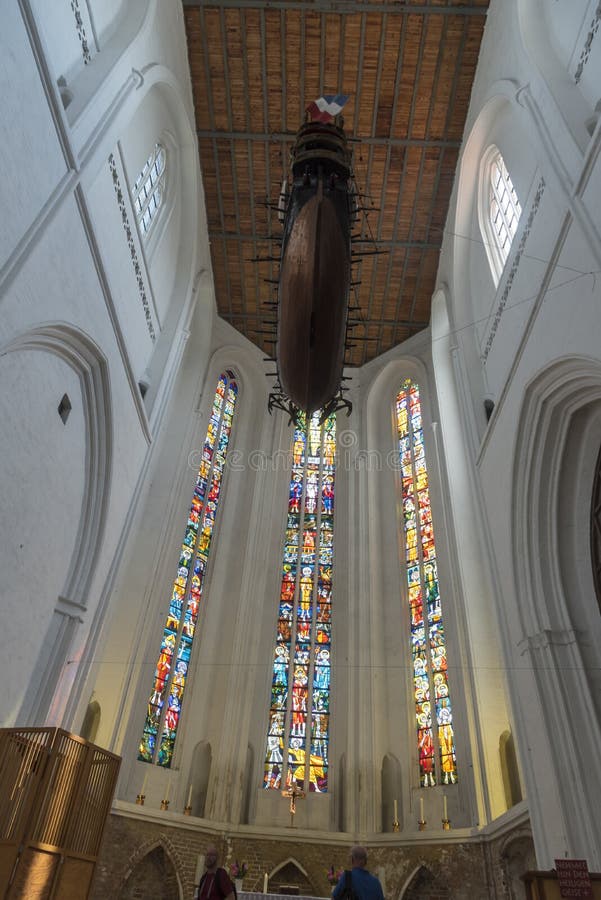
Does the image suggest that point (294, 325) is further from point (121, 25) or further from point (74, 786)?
point (121, 25)

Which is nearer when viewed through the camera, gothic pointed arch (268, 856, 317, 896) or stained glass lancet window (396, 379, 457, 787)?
gothic pointed arch (268, 856, 317, 896)

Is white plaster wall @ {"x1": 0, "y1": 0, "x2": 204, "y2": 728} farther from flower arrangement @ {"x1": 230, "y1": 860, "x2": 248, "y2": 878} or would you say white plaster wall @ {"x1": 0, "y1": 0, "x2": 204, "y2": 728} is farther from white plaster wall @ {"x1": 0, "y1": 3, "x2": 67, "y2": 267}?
flower arrangement @ {"x1": 230, "y1": 860, "x2": 248, "y2": 878}

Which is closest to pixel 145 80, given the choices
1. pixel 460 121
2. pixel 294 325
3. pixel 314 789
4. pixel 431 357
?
pixel 294 325

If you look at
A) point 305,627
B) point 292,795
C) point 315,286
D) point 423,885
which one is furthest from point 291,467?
point 315,286

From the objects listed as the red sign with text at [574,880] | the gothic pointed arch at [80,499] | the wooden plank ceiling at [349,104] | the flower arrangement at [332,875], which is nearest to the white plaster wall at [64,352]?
the gothic pointed arch at [80,499]

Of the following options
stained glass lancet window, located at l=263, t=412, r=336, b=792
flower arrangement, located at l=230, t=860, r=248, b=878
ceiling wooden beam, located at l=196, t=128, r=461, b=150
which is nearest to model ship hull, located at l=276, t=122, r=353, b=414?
stained glass lancet window, located at l=263, t=412, r=336, b=792

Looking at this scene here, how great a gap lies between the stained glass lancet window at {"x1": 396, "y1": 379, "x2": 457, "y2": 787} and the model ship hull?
227 inches

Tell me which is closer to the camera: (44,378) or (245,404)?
(44,378)

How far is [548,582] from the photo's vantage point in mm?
7023

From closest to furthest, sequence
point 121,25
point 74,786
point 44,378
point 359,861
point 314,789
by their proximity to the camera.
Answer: point 359,861 < point 74,786 < point 44,378 < point 121,25 < point 314,789

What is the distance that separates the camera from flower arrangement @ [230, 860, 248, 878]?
8203 millimetres

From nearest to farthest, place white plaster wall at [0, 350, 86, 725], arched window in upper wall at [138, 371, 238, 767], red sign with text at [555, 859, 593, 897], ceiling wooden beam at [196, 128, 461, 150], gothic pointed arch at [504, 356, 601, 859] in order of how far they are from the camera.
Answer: red sign with text at [555, 859, 593, 897]
white plaster wall at [0, 350, 86, 725]
gothic pointed arch at [504, 356, 601, 859]
arched window in upper wall at [138, 371, 238, 767]
ceiling wooden beam at [196, 128, 461, 150]

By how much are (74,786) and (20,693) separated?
2153 millimetres

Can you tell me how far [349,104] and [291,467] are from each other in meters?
7.06
